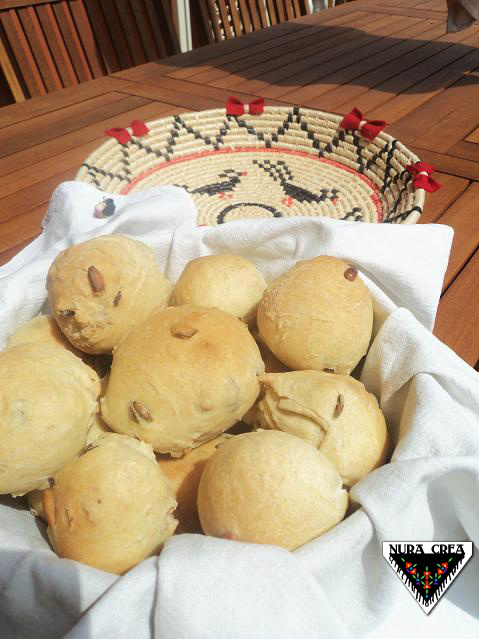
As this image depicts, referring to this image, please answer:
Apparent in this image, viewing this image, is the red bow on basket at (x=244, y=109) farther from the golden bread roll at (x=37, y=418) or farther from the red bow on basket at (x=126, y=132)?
the golden bread roll at (x=37, y=418)

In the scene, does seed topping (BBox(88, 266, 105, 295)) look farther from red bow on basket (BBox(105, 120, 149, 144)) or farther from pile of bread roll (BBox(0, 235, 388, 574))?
red bow on basket (BBox(105, 120, 149, 144))

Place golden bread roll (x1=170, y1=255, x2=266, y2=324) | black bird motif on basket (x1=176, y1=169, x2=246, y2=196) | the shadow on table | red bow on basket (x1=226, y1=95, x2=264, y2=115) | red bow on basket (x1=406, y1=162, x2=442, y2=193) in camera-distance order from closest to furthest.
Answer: golden bread roll (x1=170, y1=255, x2=266, y2=324)
red bow on basket (x1=406, y1=162, x2=442, y2=193)
black bird motif on basket (x1=176, y1=169, x2=246, y2=196)
red bow on basket (x1=226, y1=95, x2=264, y2=115)
the shadow on table

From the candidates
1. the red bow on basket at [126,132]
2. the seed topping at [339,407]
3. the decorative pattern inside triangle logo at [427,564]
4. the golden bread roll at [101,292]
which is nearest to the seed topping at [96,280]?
the golden bread roll at [101,292]

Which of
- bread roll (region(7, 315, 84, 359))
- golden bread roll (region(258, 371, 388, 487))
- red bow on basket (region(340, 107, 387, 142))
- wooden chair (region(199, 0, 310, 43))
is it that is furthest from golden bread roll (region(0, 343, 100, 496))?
wooden chair (region(199, 0, 310, 43))

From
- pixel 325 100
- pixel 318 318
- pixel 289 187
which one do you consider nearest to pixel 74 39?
pixel 325 100

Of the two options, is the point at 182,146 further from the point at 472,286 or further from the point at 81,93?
the point at 472,286
